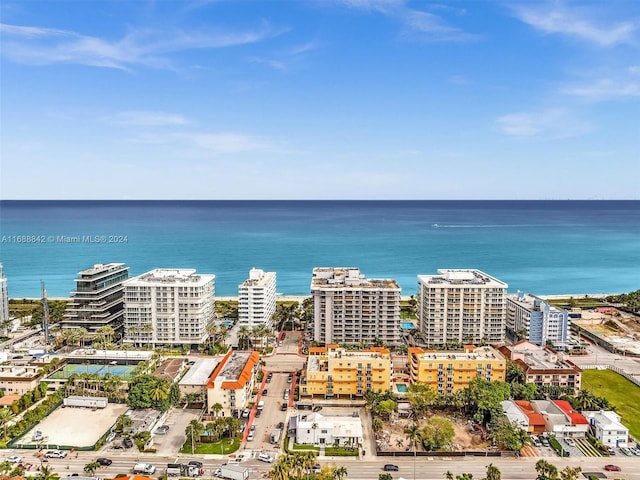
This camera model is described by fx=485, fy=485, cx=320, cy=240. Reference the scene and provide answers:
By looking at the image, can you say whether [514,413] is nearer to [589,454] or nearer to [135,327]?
[589,454]

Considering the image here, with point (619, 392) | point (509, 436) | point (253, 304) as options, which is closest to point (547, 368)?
point (619, 392)

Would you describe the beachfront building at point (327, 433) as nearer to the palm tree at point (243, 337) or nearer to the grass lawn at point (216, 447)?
the grass lawn at point (216, 447)

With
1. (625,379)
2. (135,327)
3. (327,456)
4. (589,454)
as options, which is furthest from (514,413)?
(135,327)

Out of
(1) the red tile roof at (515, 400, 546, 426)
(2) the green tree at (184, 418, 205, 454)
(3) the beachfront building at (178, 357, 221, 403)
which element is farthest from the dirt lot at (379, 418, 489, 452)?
(3) the beachfront building at (178, 357, 221, 403)

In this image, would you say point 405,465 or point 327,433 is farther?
point 327,433

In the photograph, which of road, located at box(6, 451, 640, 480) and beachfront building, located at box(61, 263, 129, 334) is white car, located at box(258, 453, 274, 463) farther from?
beachfront building, located at box(61, 263, 129, 334)

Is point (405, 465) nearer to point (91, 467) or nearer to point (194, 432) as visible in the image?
point (194, 432)

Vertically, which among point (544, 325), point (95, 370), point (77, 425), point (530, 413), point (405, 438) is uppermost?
point (544, 325)
